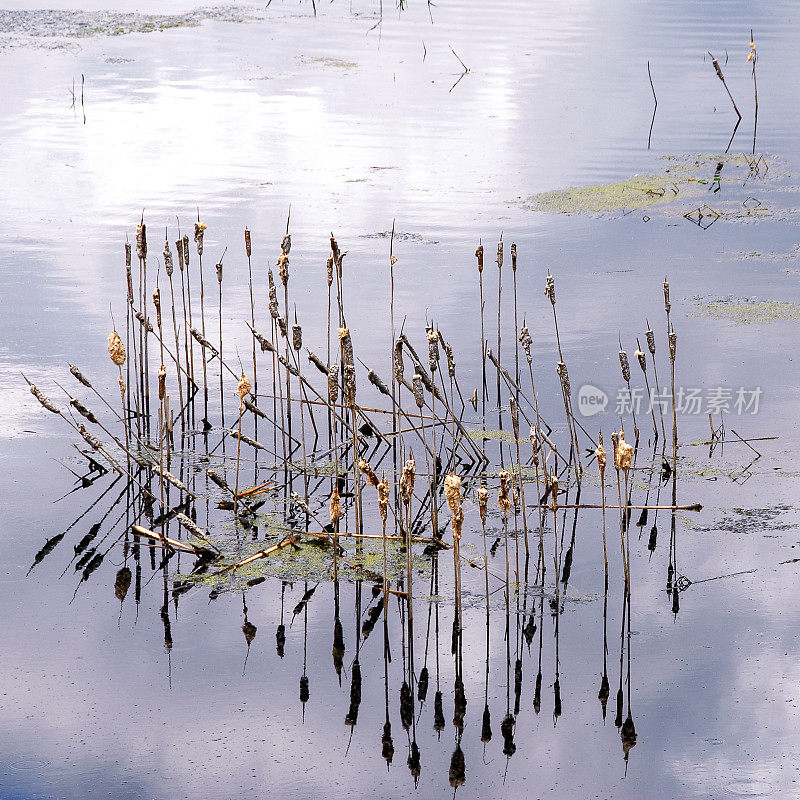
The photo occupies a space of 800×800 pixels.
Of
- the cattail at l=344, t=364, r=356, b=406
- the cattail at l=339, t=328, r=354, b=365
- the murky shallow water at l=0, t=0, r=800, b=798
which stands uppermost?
the cattail at l=339, t=328, r=354, b=365

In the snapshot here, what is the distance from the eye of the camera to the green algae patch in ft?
21.4

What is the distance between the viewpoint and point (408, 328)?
21.1ft

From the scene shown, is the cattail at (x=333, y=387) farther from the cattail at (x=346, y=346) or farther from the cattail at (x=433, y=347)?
the cattail at (x=346, y=346)

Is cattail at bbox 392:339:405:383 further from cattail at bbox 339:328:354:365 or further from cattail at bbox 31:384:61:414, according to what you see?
cattail at bbox 31:384:61:414

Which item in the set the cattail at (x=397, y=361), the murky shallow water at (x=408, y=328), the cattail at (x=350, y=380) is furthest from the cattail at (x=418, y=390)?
the murky shallow water at (x=408, y=328)

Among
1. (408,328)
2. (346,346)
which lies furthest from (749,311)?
(346,346)

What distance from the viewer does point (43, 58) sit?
14.6 m

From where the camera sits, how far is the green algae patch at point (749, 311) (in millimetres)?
6535

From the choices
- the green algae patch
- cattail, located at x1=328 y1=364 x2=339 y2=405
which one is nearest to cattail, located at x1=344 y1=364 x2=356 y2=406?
cattail, located at x1=328 y1=364 x2=339 y2=405

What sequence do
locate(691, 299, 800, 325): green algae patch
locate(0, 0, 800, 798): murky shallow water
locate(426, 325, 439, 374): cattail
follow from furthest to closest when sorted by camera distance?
1. locate(691, 299, 800, 325): green algae patch
2. locate(426, 325, 439, 374): cattail
3. locate(0, 0, 800, 798): murky shallow water

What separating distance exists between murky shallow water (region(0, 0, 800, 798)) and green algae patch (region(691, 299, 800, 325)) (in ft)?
0.12

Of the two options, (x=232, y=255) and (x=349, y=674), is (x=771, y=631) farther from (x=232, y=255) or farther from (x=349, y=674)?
(x=232, y=255)

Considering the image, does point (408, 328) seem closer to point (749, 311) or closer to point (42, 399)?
point (749, 311)

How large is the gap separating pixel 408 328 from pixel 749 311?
1881 millimetres
